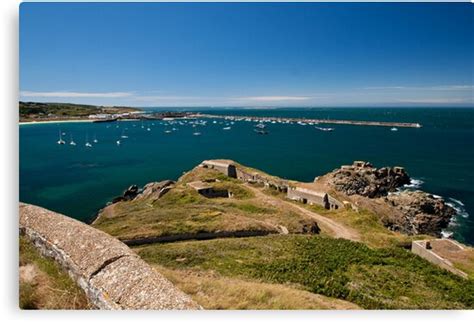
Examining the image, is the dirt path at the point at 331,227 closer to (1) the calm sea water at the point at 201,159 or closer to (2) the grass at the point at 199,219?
(2) the grass at the point at 199,219

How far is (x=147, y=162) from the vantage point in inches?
2096

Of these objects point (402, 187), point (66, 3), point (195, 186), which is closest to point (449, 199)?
point (402, 187)

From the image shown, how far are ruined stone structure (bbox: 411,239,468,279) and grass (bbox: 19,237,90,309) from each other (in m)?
13.3

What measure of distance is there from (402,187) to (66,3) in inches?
1609

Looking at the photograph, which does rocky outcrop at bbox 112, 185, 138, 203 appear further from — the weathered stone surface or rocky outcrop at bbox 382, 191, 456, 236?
the weathered stone surface

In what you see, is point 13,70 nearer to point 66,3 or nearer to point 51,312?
point 66,3

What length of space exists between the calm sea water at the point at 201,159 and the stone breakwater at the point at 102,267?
1422 cm

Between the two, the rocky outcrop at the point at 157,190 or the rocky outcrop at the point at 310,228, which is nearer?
the rocky outcrop at the point at 310,228

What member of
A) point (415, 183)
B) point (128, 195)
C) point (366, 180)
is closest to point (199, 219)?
point (128, 195)

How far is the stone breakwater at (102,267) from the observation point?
20.6ft

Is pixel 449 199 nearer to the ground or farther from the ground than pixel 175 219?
nearer to the ground

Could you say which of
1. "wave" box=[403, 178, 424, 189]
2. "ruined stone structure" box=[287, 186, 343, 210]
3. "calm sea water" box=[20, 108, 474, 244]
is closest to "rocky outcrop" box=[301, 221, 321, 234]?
"ruined stone structure" box=[287, 186, 343, 210]

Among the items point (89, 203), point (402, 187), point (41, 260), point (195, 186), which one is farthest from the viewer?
point (402, 187)

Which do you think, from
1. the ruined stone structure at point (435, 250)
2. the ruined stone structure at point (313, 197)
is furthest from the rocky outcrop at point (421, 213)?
the ruined stone structure at point (435, 250)
